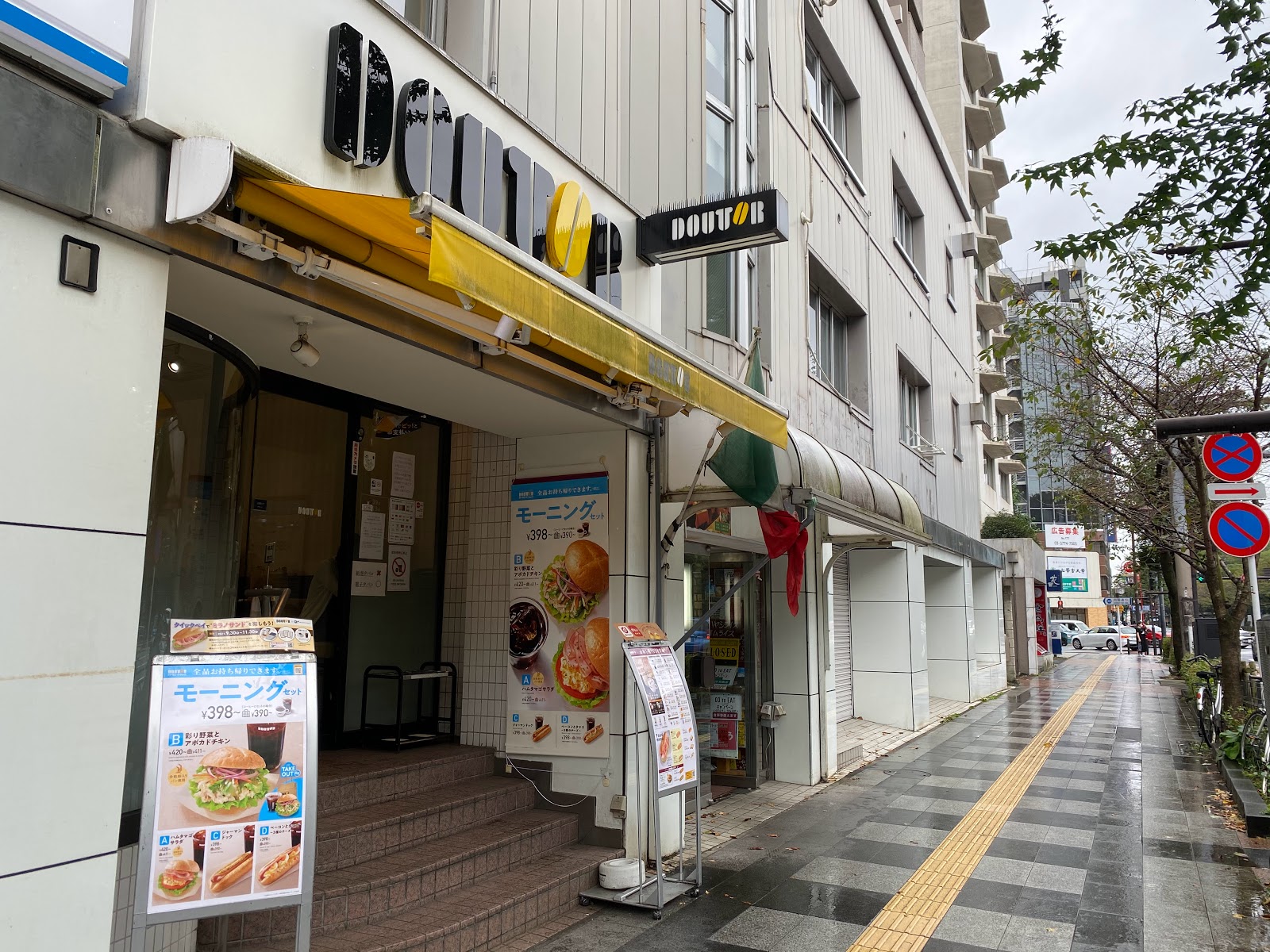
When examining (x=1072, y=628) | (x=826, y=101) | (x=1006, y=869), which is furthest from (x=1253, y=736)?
(x=1072, y=628)

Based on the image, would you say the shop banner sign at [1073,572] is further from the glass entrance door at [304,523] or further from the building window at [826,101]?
the glass entrance door at [304,523]

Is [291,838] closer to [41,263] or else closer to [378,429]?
[41,263]

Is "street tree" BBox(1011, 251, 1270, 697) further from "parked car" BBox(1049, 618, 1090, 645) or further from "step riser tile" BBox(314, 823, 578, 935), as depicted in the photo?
"parked car" BBox(1049, 618, 1090, 645)

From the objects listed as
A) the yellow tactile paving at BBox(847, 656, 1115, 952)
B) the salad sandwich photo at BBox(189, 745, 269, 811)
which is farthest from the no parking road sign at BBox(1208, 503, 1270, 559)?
the salad sandwich photo at BBox(189, 745, 269, 811)

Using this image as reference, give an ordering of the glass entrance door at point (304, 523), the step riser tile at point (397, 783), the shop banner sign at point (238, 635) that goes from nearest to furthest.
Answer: the shop banner sign at point (238, 635) < the step riser tile at point (397, 783) < the glass entrance door at point (304, 523)

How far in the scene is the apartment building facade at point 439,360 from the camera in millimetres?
3150

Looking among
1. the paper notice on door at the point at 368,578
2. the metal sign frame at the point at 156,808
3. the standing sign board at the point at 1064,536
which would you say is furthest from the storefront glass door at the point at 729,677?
the standing sign board at the point at 1064,536

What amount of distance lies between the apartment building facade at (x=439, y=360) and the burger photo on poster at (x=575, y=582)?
0.16m

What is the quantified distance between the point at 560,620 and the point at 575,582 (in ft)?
1.09

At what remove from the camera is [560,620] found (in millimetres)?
7023

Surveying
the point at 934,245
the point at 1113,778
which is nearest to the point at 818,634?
the point at 1113,778

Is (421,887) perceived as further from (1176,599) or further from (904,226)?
(1176,599)

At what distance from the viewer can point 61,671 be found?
9.99 ft

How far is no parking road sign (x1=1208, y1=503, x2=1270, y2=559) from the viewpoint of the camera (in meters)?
7.28
